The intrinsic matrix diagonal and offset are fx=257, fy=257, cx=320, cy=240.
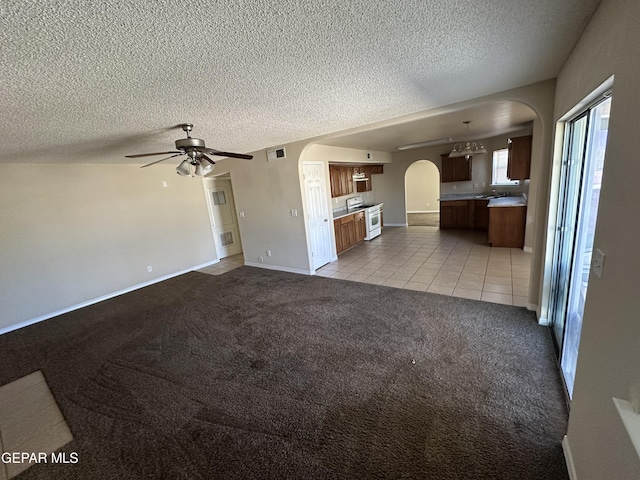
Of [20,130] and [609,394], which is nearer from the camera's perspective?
[609,394]

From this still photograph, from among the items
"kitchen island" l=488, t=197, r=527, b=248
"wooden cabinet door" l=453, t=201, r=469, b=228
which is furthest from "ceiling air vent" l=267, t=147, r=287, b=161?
"wooden cabinet door" l=453, t=201, r=469, b=228

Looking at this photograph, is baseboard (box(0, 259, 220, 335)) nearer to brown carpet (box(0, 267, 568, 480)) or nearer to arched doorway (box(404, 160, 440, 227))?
brown carpet (box(0, 267, 568, 480))

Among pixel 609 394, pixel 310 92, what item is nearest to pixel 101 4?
pixel 310 92

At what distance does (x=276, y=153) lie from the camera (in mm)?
4801

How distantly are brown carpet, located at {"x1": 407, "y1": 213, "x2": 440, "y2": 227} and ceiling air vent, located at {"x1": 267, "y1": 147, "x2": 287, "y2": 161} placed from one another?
5.70 meters

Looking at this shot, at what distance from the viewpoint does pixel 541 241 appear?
9.30ft

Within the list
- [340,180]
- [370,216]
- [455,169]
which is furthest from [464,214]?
[340,180]

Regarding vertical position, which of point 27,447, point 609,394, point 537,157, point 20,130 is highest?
point 20,130

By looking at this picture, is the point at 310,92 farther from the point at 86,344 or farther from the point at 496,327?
the point at 86,344

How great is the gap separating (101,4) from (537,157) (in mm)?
6086

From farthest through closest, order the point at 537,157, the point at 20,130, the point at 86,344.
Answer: the point at 537,157 < the point at 86,344 < the point at 20,130

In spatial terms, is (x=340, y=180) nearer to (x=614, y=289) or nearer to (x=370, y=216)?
(x=370, y=216)

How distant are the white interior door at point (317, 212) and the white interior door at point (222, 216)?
286 cm

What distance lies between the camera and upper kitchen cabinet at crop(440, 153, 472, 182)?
24.3 feet
